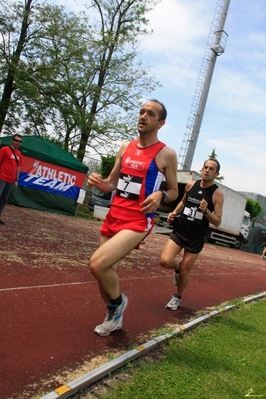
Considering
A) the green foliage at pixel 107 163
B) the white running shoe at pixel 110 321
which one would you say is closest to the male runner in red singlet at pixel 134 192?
the white running shoe at pixel 110 321

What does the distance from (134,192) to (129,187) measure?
7 cm

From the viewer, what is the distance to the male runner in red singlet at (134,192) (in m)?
3.25

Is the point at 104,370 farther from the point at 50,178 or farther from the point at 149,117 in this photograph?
the point at 50,178

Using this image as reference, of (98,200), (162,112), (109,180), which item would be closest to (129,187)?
(109,180)

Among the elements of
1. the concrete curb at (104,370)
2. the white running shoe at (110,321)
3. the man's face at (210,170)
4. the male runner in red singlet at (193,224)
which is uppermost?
the man's face at (210,170)

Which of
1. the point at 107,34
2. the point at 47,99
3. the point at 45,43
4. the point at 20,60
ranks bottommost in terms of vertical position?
the point at 47,99

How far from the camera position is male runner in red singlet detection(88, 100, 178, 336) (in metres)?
3.25

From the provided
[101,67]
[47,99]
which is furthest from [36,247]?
[101,67]

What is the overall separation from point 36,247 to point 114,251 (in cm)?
445

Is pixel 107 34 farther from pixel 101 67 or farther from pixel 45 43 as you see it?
pixel 45 43

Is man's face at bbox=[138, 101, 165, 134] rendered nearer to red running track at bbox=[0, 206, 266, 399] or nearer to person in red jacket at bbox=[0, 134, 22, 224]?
red running track at bbox=[0, 206, 266, 399]

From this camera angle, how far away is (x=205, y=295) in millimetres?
6820

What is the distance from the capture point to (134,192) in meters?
3.38

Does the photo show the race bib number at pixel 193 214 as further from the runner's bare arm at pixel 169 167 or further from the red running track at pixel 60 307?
the runner's bare arm at pixel 169 167
